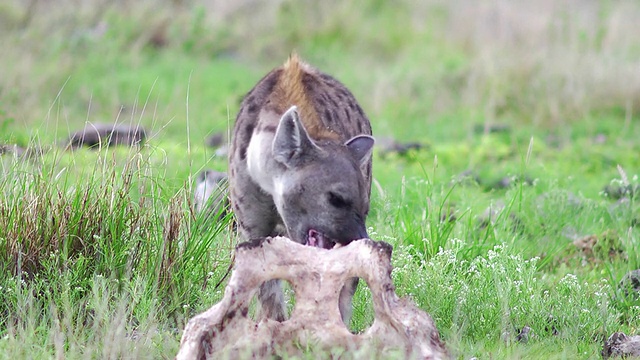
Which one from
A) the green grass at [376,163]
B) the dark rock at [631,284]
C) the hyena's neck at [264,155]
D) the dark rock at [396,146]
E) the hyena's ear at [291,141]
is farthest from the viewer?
the dark rock at [396,146]

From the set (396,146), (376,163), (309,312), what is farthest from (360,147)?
(396,146)

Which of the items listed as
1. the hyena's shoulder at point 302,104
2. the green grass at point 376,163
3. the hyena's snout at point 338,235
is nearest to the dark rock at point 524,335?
the green grass at point 376,163

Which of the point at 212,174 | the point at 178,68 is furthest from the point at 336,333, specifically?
the point at 178,68

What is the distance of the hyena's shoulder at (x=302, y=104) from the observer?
548 cm

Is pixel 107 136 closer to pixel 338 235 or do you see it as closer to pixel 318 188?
pixel 318 188

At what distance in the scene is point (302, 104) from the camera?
5.55 meters

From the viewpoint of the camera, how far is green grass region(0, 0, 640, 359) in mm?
5484

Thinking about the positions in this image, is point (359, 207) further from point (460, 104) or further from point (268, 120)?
point (460, 104)

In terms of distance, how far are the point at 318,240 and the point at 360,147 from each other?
543 mm

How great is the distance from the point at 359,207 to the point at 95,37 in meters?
11.3

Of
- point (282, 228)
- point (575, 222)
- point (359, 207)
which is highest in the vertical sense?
point (359, 207)

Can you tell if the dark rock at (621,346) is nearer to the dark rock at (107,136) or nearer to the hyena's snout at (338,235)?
the hyena's snout at (338,235)

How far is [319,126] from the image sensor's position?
547 cm

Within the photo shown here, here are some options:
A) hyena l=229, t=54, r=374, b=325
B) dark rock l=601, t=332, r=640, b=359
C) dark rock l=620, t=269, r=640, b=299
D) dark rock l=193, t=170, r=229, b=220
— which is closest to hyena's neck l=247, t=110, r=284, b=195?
hyena l=229, t=54, r=374, b=325
